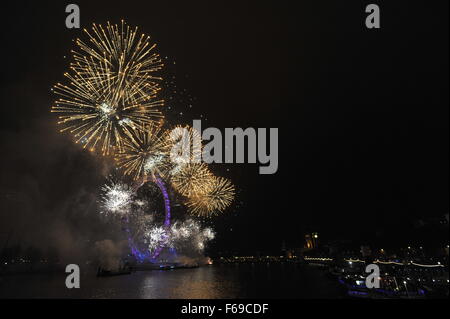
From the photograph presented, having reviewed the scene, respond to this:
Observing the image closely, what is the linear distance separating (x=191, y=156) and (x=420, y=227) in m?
73.8

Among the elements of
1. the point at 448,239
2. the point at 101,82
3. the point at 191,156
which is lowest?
the point at 448,239

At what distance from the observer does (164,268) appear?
80125mm

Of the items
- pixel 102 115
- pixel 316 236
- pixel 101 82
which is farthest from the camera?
pixel 316 236

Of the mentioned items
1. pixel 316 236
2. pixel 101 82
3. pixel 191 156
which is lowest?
pixel 316 236
